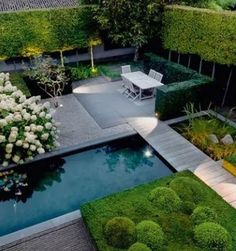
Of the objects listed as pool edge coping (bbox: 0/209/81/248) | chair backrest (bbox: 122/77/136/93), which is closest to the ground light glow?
pool edge coping (bbox: 0/209/81/248)

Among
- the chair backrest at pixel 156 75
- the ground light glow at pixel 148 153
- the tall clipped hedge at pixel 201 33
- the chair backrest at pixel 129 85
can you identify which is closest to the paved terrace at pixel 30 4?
the tall clipped hedge at pixel 201 33

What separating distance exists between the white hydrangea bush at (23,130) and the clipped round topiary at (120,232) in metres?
4.32

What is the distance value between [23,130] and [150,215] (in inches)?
217

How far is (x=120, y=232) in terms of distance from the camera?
6879 millimetres

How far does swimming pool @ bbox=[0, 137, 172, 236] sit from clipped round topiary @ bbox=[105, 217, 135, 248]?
7.47ft

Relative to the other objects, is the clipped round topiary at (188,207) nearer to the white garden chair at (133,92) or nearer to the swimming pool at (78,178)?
the swimming pool at (78,178)

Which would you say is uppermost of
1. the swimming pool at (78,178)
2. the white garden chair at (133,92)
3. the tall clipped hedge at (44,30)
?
the tall clipped hedge at (44,30)

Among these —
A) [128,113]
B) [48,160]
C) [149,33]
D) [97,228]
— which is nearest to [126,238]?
[97,228]

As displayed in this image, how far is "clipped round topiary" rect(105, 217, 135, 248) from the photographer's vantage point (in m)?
6.79

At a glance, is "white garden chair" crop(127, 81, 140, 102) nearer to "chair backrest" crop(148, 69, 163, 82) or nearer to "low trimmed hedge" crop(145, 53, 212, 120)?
"chair backrest" crop(148, 69, 163, 82)

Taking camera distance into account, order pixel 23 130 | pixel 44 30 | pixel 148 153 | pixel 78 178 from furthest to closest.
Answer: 1. pixel 44 30
2. pixel 148 153
3. pixel 23 130
4. pixel 78 178

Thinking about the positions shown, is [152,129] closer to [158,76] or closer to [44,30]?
[158,76]

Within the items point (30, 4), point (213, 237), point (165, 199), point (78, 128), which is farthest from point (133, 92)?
point (30, 4)

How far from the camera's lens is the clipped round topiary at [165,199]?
7777 millimetres
